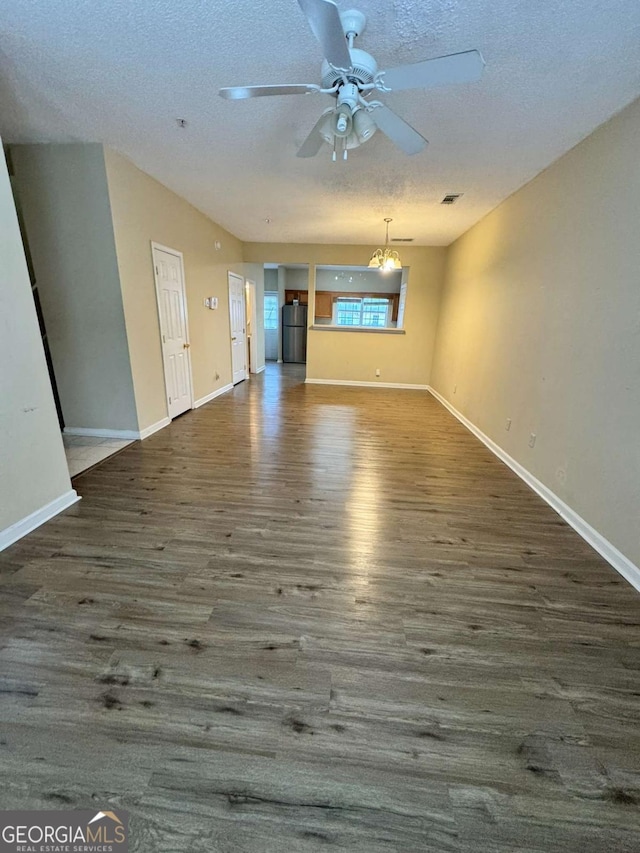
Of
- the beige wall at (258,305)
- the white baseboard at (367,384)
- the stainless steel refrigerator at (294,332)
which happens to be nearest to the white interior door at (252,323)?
the beige wall at (258,305)

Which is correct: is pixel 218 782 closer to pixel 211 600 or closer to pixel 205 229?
pixel 211 600

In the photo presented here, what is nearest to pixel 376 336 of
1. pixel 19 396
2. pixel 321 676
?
pixel 19 396

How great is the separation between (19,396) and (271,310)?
8.86m

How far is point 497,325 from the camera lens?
3.90m

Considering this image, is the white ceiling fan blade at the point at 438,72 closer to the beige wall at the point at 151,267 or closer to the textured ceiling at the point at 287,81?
the textured ceiling at the point at 287,81

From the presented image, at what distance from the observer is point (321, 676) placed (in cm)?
131

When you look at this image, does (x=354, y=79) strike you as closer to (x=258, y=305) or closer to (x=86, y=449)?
(x=86, y=449)

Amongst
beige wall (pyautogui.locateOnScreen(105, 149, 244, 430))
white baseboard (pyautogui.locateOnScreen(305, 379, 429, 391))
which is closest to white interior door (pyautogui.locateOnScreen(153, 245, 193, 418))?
beige wall (pyautogui.locateOnScreen(105, 149, 244, 430))

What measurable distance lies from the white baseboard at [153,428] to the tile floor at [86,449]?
145mm

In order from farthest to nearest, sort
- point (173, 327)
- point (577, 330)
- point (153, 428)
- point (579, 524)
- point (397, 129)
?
point (173, 327)
point (153, 428)
point (577, 330)
point (579, 524)
point (397, 129)

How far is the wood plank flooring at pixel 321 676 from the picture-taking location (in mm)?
950

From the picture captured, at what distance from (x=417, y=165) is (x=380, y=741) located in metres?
4.01

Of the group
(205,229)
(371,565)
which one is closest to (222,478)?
(371,565)

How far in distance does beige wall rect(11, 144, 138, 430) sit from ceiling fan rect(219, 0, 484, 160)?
218 cm
